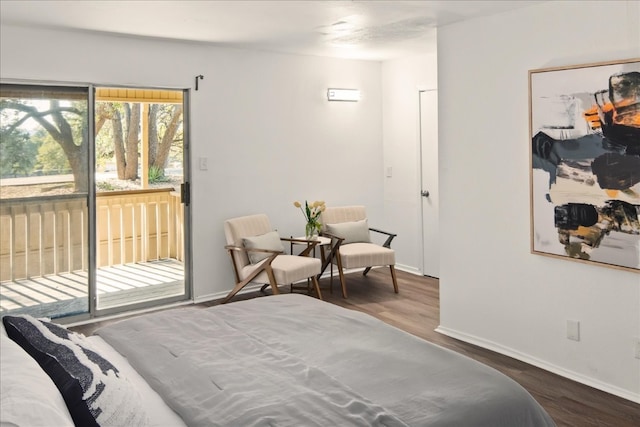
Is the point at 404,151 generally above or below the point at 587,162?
above

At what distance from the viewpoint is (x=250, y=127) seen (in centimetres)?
590

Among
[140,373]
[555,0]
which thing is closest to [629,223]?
→ [555,0]

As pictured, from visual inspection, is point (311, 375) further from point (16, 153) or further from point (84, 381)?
point (16, 153)

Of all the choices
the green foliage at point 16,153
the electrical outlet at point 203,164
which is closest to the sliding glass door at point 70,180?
the green foliage at point 16,153

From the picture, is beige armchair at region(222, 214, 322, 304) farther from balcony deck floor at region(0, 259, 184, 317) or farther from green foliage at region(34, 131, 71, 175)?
green foliage at region(34, 131, 71, 175)

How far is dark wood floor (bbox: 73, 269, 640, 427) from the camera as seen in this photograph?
3.23 m

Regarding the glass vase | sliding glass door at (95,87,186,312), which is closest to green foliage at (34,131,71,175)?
sliding glass door at (95,87,186,312)

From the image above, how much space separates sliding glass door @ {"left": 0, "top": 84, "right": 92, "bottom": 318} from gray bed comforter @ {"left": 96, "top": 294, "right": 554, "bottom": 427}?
93.2 inches

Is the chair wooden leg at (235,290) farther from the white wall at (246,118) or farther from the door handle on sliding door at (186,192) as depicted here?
the door handle on sliding door at (186,192)

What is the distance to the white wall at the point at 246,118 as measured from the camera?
4.87 m

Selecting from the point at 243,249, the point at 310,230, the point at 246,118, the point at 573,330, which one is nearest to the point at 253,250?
the point at 243,249

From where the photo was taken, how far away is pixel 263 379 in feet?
7.14

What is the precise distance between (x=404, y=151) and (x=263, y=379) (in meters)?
4.91

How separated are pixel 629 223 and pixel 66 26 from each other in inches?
169
